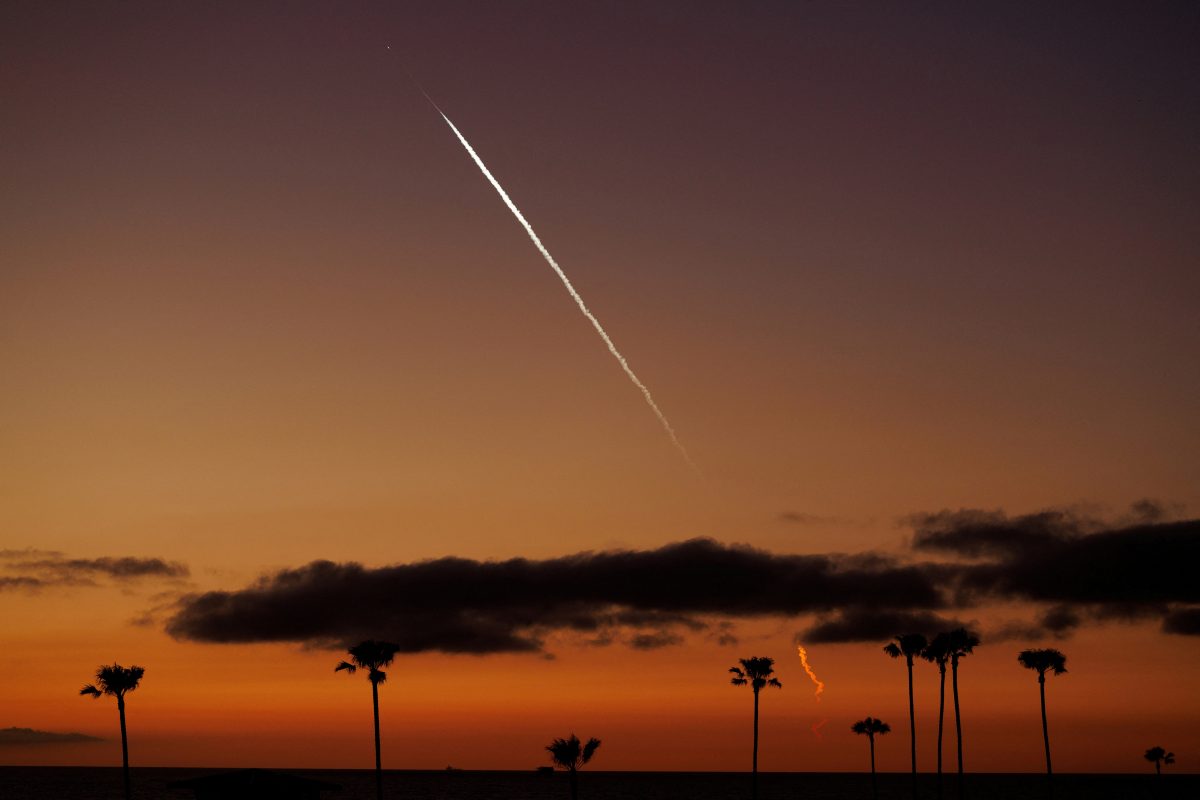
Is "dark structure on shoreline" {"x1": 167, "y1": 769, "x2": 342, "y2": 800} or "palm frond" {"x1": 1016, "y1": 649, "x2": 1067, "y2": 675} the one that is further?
"palm frond" {"x1": 1016, "y1": 649, "x2": 1067, "y2": 675}

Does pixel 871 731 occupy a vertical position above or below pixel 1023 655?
below

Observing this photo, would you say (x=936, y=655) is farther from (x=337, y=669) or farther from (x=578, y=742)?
(x=337, y=669)

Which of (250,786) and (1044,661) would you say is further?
(1044,661)

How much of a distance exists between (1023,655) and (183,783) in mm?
103454

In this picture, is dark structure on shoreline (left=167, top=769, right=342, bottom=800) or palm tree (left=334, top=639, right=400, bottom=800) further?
palm tree (left=334, top=639, right=400, bottom=800)

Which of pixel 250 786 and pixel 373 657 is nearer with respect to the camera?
pixel 250 786

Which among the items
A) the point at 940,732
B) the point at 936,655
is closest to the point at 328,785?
the point at 936,655

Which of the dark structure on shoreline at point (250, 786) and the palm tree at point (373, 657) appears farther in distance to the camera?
the palm tree at point (373, 657)

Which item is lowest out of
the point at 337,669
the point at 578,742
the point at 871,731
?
the point at 871,731

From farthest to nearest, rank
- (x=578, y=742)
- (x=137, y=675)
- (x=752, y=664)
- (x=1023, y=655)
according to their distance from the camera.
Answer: (x=1023, y=655) < (x=752, y=664) < (x=578, y=742) < (x=137, y=675)

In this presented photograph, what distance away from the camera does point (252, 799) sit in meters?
50.5

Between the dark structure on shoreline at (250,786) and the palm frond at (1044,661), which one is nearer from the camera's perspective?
the dark structure on shoreline at (250,786)

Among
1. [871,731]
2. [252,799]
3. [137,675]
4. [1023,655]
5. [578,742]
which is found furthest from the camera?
[871,731]

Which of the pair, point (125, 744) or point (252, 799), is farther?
point (125, 744)
